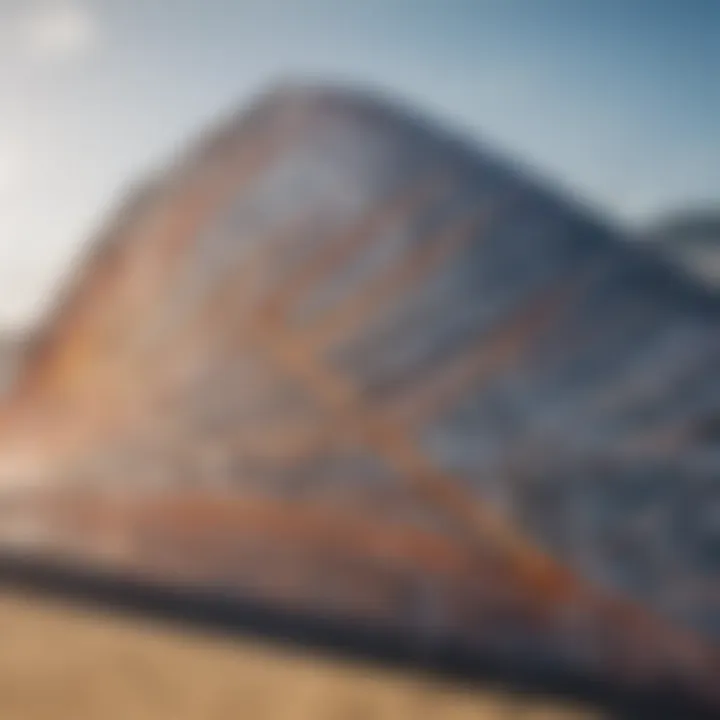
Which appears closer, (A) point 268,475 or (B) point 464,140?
(A) point 268,475

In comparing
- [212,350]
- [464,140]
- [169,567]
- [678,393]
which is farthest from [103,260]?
[678,393]

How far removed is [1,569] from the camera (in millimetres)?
1616

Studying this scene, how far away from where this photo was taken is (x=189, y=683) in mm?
1463

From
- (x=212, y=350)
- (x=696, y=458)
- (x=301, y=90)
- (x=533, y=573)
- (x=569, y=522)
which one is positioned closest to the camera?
(x=533, y=573)

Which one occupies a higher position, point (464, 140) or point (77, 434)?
point (464, 140)

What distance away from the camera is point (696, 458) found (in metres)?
1.69

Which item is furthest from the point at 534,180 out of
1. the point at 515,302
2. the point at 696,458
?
the point at 696,458

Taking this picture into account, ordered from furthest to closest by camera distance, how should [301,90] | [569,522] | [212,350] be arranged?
1. [301,90]
2. [212,350]
3. [569,522]

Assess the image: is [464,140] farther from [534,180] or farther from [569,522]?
[569,522]

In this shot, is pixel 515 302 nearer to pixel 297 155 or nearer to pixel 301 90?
pixel 297 155

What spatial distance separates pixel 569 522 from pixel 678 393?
17.5 inches

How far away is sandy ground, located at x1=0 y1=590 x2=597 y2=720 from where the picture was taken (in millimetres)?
1387

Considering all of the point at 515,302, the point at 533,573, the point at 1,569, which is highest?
the point at 515,302

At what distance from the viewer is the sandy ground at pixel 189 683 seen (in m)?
1.39
